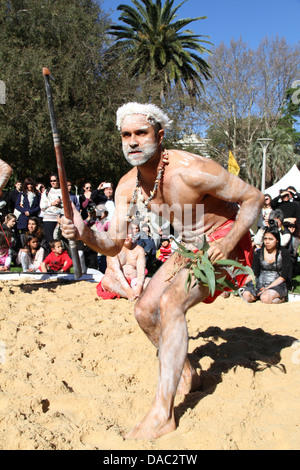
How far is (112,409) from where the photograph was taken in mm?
2664

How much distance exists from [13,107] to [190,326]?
11971 mm

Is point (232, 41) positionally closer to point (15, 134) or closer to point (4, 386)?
point (15, 134)

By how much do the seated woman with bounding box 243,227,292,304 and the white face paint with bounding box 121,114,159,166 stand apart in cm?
389

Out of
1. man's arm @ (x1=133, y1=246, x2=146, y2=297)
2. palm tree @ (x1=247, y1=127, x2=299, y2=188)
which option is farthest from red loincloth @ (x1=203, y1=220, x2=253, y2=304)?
palm tree @ (x1=247, y1=127, x2=299, y2=188)

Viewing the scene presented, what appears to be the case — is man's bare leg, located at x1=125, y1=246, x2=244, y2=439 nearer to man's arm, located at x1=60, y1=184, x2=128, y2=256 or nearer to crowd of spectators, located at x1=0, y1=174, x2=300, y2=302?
man's arm, located at x1=60, y1=184, x2=128, y2=256

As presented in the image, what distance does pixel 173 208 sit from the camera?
3.09 meters

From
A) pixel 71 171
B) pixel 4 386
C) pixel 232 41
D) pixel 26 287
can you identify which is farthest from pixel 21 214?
pixel 232 41

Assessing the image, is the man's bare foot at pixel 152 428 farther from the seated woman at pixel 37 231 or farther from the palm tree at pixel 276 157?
the palm tree at pixel 276 157

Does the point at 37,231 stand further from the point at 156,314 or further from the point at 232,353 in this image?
the point at 156,314

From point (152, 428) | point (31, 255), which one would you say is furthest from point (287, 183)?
point (152, 428)

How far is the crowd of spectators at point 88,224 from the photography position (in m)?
7.86

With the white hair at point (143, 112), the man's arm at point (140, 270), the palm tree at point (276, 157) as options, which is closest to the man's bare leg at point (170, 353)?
the white hair at point (143, 112)

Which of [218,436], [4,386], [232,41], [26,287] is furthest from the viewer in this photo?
[232,41]

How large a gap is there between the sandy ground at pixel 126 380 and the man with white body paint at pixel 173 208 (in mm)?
342
